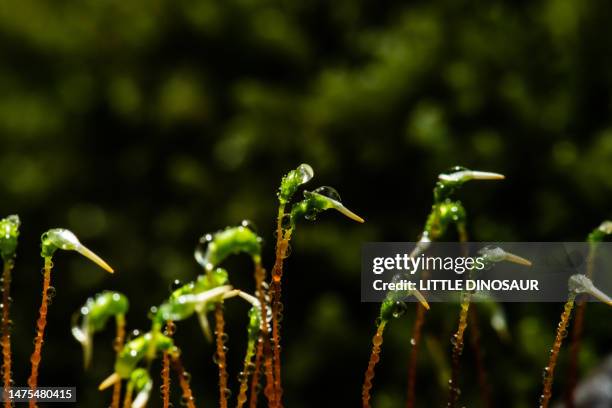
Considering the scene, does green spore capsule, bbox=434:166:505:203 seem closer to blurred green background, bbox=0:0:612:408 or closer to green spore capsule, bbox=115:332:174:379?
green spore capsule, bbox=115:332:174:379

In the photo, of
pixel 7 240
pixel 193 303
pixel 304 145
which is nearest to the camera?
pixel 193 303

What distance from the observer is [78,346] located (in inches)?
89.5

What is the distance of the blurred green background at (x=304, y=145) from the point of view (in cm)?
191

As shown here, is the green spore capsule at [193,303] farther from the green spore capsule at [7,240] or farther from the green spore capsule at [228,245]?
the green spore capsule at [7,240]

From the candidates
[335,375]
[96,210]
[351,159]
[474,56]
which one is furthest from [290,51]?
[335,375]

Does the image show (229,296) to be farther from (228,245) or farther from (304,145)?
(304,145)

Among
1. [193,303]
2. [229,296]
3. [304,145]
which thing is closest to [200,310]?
[193,303]

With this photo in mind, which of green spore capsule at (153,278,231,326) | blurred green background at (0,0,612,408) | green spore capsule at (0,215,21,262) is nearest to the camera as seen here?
green spore capsule at (153,278,231,326)

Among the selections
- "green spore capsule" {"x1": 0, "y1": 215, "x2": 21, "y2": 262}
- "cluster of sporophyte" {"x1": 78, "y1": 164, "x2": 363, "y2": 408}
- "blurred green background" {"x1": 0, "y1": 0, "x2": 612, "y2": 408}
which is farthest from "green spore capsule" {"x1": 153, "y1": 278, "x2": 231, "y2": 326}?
"blurred green background" {"x1": 0, "y1": 0, "x2": 612, "y2": 408}

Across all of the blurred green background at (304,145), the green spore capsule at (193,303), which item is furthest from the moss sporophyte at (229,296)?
the blurred green background at (304,145)

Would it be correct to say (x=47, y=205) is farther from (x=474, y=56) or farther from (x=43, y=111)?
(x=474, y=56)

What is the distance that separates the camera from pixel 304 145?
A: 7.13ft

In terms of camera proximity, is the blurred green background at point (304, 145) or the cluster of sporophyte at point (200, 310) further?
the blurred green background at point (304, 145)

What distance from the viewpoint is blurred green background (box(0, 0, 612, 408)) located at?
1914 mm
